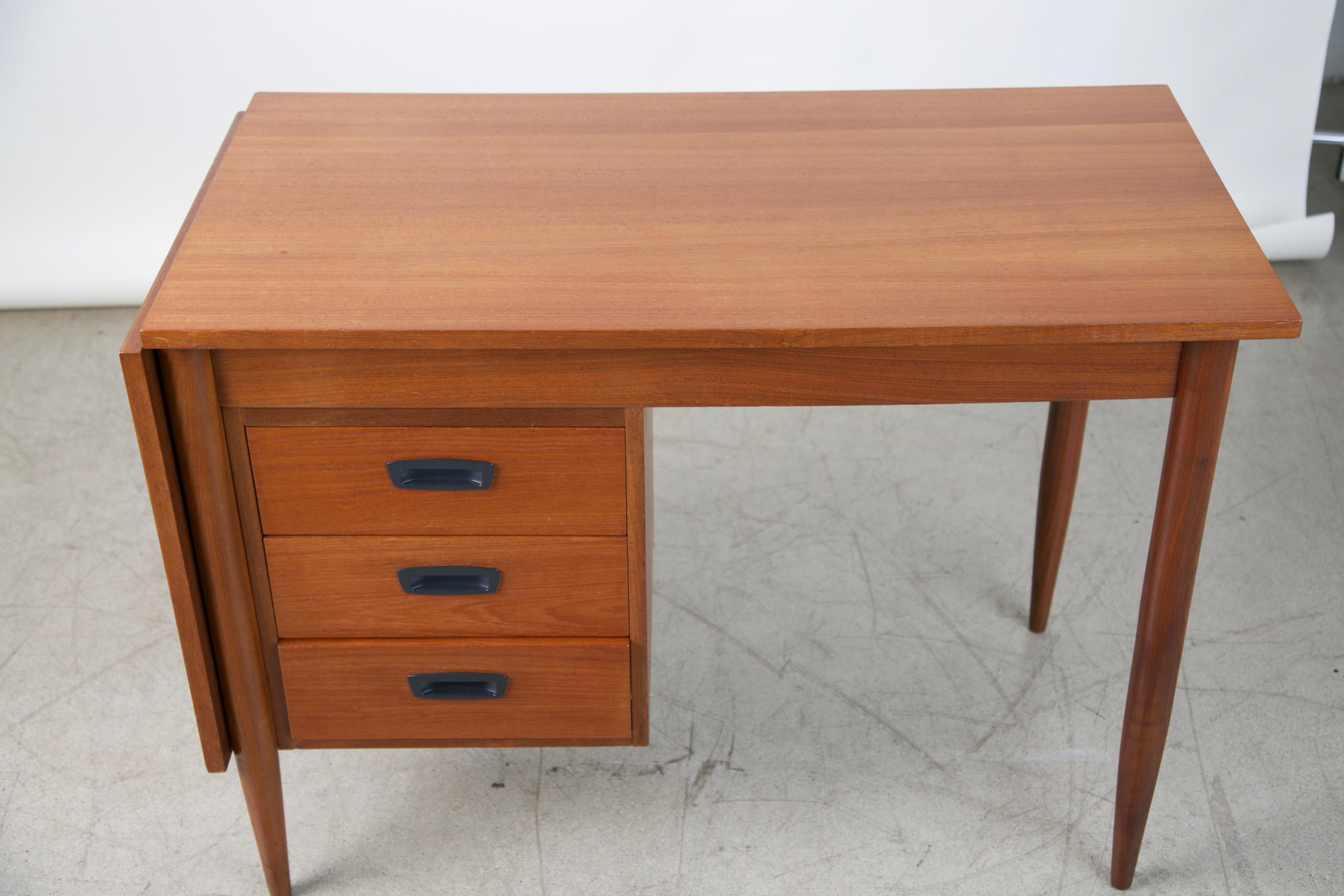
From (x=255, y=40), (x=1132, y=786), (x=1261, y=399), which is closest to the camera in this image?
(x=1132, y=786)

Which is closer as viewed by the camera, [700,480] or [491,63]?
[700,480]

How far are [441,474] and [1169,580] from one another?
88 centimetres

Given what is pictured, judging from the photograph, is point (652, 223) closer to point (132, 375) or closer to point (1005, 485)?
point (132, 375)

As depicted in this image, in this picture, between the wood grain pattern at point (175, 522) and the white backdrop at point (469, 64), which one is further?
the white backdrop at point (469, 64)

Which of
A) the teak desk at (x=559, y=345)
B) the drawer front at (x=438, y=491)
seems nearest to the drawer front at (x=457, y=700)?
the teak desk at (x=559, y=345)

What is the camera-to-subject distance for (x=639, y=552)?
1.59 meters

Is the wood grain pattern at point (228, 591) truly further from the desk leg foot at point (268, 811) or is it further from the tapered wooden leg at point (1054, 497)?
the tapered wooden leg at point (1054, 497)

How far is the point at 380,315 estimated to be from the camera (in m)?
1.40

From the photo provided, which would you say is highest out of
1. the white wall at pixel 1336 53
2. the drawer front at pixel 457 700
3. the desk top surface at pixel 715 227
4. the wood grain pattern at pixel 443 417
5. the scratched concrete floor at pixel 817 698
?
the desk top surface at pixel 715 227

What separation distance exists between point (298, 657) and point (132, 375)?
429 mm

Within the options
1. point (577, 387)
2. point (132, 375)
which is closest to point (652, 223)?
point (577, 387)

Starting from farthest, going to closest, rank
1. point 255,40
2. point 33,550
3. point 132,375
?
point 255,40
point 33,550
point 132,375

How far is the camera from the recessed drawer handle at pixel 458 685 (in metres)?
1.67

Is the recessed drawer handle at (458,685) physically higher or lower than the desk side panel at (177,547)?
lower
